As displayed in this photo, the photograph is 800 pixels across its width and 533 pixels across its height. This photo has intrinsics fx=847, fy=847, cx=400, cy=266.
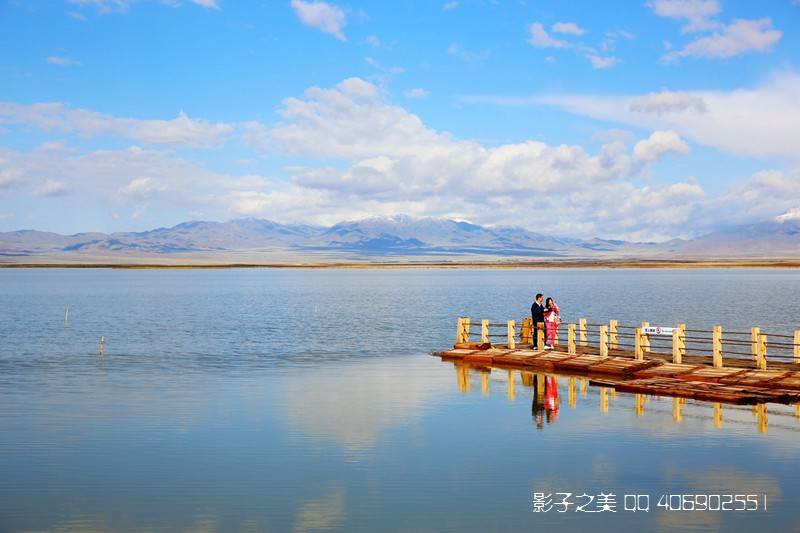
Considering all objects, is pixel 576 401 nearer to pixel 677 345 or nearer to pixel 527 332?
pixel 677 345

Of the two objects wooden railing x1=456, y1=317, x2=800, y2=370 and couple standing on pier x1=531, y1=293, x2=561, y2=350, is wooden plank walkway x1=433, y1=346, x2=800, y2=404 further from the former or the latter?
couple standing on pier x1=531, y1=293, x2=561, y2=350

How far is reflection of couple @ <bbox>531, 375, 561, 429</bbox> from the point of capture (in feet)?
100

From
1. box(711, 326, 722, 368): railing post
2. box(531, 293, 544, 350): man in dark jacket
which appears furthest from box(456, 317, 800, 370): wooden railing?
box(531, 293, 544, 350): man in dark jacket

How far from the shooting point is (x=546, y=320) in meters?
45.4

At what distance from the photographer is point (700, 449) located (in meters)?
24.8

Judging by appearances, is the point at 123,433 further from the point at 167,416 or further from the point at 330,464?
the point at 330,464

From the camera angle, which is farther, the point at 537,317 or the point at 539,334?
the point at 539,334

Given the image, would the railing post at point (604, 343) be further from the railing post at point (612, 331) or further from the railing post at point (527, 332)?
the railing post at point (527, 332)

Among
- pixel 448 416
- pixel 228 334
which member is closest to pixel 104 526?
pixel 448 416

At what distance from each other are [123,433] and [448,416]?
37.2ft

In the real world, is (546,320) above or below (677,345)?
above

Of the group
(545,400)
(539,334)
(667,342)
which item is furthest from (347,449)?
(667,342)

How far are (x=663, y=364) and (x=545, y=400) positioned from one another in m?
7.86

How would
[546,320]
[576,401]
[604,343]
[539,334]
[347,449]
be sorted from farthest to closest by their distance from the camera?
[539,334] < [546,320] < [604,343] < [576,401] < [347,449]
